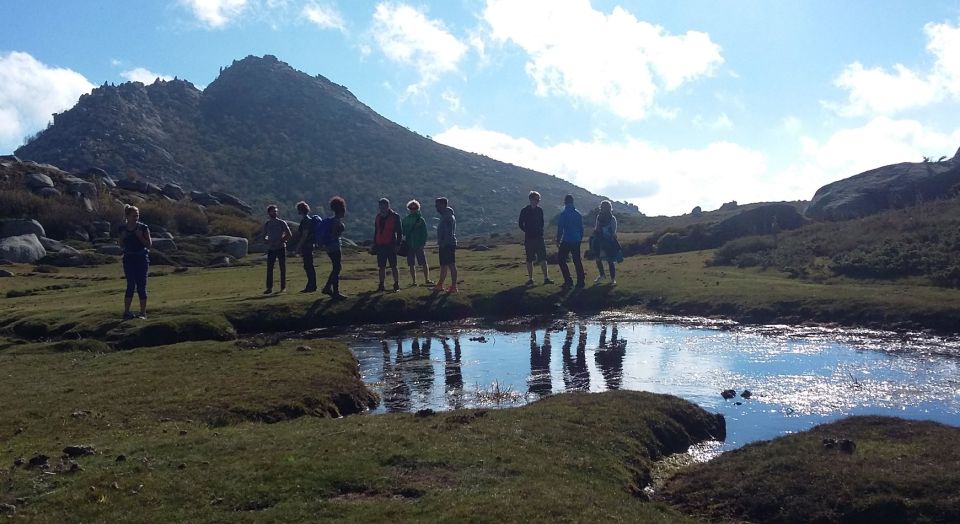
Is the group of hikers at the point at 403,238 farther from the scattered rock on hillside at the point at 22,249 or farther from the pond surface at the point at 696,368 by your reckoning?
the scattered rock on hillside at the point at 22,249

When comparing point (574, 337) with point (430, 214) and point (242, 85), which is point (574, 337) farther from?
point (242, 85)

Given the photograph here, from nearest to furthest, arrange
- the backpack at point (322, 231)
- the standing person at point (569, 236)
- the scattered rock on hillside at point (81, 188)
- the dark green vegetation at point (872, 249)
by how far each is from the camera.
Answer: the backpack at point (322, 231) < the dark green vegetation at point (872, 249) < the standing person at point (569, 236) < the scattered rock on hillside at point (81, 188)

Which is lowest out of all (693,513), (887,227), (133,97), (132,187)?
(693,513)

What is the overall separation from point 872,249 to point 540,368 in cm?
1877

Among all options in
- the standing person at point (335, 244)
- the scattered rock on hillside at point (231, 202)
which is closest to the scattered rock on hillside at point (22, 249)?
the standing person at point (335, 244)

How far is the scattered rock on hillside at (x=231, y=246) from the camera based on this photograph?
56.1 m

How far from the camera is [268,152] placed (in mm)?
166500

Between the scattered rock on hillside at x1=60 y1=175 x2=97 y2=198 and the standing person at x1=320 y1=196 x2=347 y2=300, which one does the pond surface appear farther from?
the scattered rock on hillside at x1=60 y1=175 x2=97 y2=198

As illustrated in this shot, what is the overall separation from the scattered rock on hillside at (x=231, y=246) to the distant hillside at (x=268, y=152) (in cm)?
8060

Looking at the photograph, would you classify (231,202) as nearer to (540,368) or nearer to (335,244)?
(335,244)

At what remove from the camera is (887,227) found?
110 feet

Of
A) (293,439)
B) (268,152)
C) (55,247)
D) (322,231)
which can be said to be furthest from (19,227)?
(268,152)

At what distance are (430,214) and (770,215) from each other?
4206 inches

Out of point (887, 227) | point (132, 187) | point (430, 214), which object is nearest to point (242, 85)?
point (430, 214)
